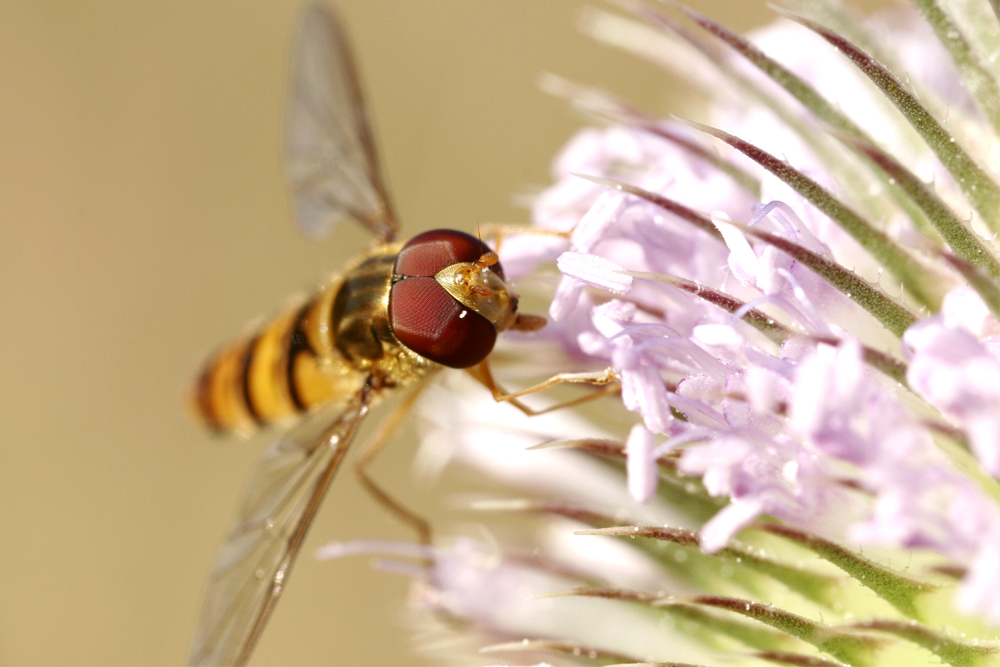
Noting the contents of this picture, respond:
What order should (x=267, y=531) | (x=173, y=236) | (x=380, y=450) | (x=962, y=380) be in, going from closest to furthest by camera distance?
(x=962, y=380), (x=267, y=531), (x=380, y=450), (x=173, y=236)

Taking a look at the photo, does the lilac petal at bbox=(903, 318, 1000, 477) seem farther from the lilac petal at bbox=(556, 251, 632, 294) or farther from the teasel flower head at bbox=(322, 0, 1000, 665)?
the lilac petal at bbox=(556, 251, 632, 294)

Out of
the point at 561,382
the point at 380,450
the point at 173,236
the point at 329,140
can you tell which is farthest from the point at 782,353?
the point at 173,236

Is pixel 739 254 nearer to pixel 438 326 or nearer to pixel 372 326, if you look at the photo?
pixel 438 326

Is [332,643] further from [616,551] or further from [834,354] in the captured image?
[834,354]

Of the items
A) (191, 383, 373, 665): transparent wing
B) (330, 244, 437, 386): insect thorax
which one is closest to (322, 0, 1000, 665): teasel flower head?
(330, 244, 437, 386): insect thorax

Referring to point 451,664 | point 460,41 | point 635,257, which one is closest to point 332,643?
point 451,664

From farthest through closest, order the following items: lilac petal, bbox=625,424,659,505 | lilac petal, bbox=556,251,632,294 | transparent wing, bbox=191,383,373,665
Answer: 1. transparent wing, bbox=191,383,373,665
2. lilac petal, bbox=556,251,632,294
3. lilac petal, bbox=625,424,659,505
